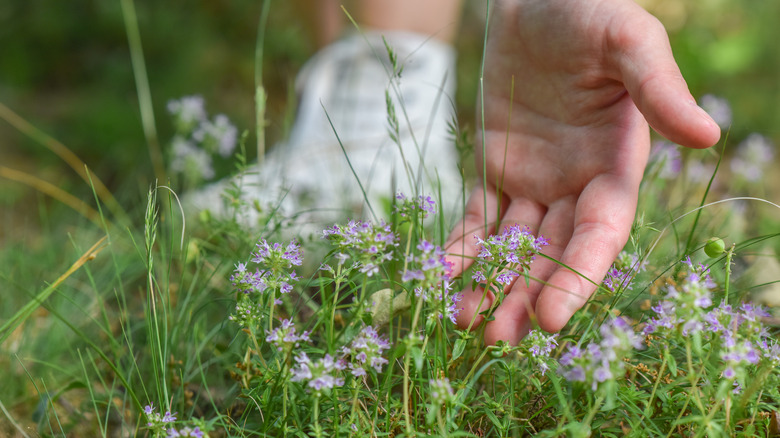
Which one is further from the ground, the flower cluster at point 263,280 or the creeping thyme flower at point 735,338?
the flower cluster at point 263,280

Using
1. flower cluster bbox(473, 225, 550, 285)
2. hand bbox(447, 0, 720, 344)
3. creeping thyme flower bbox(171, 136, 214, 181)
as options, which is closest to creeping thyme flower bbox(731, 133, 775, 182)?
hand bbox(447, 0, 720, 344)

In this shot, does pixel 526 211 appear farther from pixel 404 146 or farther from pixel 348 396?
pixel 404 146

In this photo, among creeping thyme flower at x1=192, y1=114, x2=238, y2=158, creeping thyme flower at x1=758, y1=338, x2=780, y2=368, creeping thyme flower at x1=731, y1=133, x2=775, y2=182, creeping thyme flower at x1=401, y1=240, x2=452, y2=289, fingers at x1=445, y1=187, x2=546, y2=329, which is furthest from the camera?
creeping thyme flower at x1=731, y1=133, x2=775, y2=182

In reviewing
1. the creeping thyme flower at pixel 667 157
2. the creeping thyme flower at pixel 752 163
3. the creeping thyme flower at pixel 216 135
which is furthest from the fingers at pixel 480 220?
the creeping thyme flower at pixel 752 163

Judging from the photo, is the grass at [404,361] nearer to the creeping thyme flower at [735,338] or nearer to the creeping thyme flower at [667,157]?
the creeping thyme flower at [735,338]

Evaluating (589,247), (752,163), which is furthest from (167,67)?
(589,247)

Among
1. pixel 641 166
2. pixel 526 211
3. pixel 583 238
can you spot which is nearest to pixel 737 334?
pixel 583 238

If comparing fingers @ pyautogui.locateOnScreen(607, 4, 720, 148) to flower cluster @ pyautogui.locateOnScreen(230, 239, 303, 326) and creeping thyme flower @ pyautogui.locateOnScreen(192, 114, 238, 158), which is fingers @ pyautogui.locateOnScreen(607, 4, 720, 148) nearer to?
flower cluster @ pyautogui.locateOnScreen(230, 239, 303, 326)
